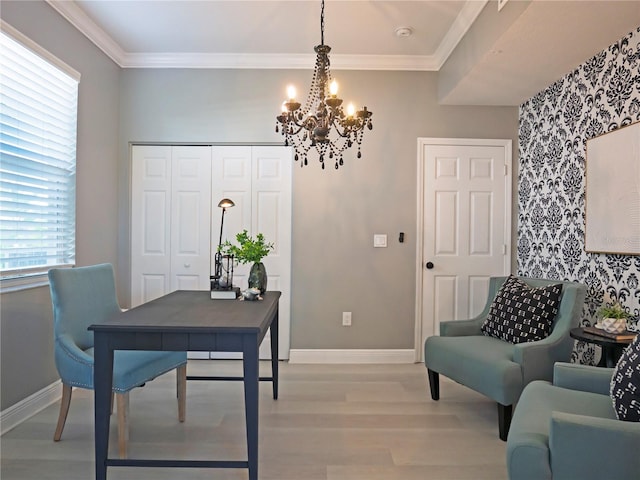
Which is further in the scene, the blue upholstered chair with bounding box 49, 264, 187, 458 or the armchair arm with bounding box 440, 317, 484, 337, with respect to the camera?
the armchair arm with bounding box 440, 317, 484, 337

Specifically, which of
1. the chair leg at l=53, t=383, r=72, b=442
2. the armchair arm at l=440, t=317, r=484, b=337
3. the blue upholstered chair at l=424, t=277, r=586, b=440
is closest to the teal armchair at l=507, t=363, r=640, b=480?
the blue upholstered chair at l=424, t=277, r=586, b=440

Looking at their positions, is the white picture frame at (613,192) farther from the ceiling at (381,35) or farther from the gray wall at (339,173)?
the gray wall at (339,173)

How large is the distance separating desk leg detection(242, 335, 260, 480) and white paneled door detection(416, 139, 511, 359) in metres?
2.53

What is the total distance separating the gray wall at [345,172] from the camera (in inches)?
164

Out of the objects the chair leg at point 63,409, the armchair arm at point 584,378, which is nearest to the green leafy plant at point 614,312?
the armchair arm at point 584,378

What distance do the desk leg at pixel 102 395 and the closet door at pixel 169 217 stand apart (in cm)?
228

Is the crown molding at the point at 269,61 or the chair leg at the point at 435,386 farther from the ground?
the crown molding at the point at 269,61

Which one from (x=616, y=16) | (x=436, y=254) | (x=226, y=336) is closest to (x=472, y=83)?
(x=616, y=16)

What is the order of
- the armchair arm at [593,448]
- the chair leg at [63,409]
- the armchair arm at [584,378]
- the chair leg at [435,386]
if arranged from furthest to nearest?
the chair leg at [435,386] → the chair leg at [63,409] → the armchair arm at [584,378] → the armchair arm at [593,448]

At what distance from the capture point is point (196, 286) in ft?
14.0

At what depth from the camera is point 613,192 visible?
2.89 metres

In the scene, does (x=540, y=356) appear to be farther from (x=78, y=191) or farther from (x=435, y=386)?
(x=78, y=191)

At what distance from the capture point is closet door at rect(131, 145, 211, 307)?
4238mm

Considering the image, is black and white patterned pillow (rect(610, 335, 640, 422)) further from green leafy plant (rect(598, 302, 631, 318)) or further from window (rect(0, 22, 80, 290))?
window (rect(0, 22, 80, 290))
